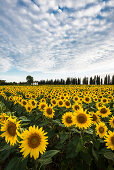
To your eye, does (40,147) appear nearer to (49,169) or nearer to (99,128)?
(49,169)

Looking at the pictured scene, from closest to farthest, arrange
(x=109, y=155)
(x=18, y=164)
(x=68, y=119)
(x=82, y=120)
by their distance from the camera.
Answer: (x=18, y=164), (x=109, y=155), (x=82, y=120), (x=68, y=119)

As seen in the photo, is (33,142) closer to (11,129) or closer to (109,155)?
(11,129)

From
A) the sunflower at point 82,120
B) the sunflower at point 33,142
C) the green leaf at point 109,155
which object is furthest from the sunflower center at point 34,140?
the green leaf at point 109,155

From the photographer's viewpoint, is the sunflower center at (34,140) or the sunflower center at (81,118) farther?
the sunflower center at (81,118)

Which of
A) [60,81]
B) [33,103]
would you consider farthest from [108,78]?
[33,103]

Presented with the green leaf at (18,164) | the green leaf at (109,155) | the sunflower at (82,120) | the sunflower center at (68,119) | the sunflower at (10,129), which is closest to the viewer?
the green leaf at (18,164)

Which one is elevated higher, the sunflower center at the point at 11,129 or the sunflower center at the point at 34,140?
the sunflower center at the point at 11,129

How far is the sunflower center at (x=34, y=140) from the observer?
167 cm

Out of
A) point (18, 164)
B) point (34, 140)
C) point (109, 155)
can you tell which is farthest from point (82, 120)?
point (18, 164)

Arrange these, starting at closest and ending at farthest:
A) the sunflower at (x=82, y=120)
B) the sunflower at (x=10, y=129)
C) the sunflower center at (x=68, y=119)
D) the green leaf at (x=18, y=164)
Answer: the green leaf at (x=18, y=164) < the sunflower at (x=10, y=129) < the sunflower at (x=82, y=120) < the sunflower center at (x=68, y=119)

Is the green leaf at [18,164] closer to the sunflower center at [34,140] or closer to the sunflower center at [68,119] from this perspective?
the sunflower center at [34,140]

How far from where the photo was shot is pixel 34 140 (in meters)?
1.70

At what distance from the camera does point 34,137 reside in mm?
1726

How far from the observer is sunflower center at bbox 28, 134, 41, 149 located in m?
1.67
